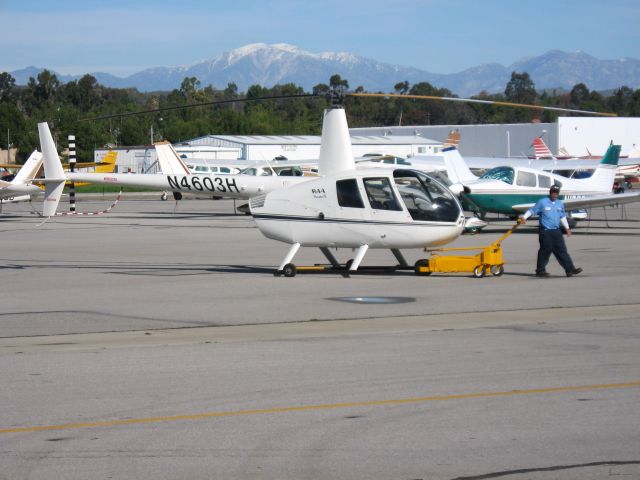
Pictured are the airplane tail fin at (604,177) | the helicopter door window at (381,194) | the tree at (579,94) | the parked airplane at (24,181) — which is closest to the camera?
the helicopter door window at (381,194)

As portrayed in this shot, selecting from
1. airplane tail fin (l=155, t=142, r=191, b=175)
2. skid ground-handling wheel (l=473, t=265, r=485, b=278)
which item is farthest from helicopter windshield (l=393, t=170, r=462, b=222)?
airplane tail fin (l=155, t=142, r=191, b=175)

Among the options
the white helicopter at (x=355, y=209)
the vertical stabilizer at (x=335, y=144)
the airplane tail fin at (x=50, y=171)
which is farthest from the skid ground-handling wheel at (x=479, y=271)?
the airplane tail fin at (x=50, y=171)

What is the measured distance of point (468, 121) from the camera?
522 feet

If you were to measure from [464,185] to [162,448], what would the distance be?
77.9 ft

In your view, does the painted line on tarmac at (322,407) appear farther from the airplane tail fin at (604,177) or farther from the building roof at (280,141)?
the building roof at (280,141)

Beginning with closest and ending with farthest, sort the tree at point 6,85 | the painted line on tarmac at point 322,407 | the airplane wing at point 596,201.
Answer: the painted line on tarmac at point 322,407 < the airplane wing at point 596,201 < the tree at point 6,85

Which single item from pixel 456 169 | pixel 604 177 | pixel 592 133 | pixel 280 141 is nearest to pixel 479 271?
pixel 604 177

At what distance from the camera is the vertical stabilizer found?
17844mm

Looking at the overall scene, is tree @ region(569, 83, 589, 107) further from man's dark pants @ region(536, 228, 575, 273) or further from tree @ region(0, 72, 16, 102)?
man's dark pants @ region(536, 228, 575, 273)

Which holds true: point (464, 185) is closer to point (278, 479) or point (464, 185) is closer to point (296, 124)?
point (278, 479)

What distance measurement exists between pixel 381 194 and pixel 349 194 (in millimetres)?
582

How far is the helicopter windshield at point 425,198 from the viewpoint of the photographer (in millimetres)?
17641

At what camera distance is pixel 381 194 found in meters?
17.8

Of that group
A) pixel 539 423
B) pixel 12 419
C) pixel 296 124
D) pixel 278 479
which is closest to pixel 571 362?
pixel 539 423
